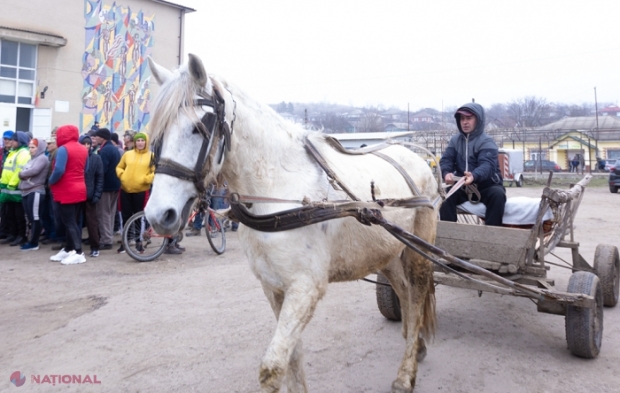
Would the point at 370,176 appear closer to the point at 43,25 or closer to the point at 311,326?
the point at 311,326

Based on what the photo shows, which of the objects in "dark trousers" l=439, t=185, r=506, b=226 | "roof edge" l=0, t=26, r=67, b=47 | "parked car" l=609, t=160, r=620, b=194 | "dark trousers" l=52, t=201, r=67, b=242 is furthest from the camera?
"parked car" l=609, t=160, r=620, b=194

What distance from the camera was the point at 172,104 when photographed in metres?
2.19

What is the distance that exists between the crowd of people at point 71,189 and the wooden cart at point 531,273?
15.9 ft

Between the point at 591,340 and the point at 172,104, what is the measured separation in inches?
143

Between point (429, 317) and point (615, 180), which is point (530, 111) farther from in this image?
point (429, 317)

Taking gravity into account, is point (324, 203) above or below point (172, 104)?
below

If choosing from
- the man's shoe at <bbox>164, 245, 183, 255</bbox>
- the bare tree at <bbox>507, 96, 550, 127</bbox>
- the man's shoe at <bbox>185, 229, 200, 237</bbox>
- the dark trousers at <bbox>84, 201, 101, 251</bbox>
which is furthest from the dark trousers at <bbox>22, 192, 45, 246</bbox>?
the bare tree at <bbox>507, 96, 550, 127</bbox>

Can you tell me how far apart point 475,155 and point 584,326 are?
1878 millimetres

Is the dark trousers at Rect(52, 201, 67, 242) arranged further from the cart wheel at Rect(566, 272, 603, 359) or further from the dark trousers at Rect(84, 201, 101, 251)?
the cart wheel at Rect(566, 272, 603, 359)

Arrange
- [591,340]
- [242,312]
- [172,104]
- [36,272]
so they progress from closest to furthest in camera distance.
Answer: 1. [172,104]
2. [591,340]
3. [242,312]
4. [36,272]

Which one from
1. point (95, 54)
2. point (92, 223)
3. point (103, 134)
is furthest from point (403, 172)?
point (95, 54)

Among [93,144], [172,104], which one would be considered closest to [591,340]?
[172,104]

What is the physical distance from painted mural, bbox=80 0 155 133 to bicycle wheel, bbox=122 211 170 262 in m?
9.95

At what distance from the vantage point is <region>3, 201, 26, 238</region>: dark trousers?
841cm
